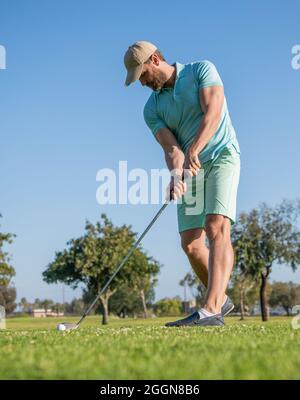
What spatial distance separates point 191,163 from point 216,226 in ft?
2.53

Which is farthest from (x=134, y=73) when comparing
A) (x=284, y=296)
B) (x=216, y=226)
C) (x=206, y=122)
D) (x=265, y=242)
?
(x=284, y=296)

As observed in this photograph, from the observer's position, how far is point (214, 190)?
7176mm

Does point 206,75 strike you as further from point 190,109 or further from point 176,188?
point 176,188

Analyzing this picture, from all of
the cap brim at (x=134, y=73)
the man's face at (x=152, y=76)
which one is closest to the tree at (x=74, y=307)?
the man's face at (x=152, y=76)

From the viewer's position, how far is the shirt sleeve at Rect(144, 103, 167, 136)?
7.92 metres

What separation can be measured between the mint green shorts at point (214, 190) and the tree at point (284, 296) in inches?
4289

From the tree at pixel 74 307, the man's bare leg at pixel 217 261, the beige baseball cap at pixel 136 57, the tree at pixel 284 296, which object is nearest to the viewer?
the man's bare leg at pixel 217 261

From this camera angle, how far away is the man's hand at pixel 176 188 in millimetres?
7133

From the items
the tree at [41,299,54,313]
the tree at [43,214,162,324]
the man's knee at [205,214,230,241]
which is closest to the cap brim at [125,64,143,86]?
the man's knee at [205,214,230,241]

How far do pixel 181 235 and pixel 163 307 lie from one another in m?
129

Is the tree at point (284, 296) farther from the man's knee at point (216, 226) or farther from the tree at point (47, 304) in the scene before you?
the man's knee at point (216, 226)

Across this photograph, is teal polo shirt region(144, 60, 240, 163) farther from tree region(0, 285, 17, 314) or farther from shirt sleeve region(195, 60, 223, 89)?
tree region(0, 285, 17, 314)

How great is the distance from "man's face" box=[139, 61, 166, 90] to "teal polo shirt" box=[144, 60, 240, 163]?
5.6 inches
